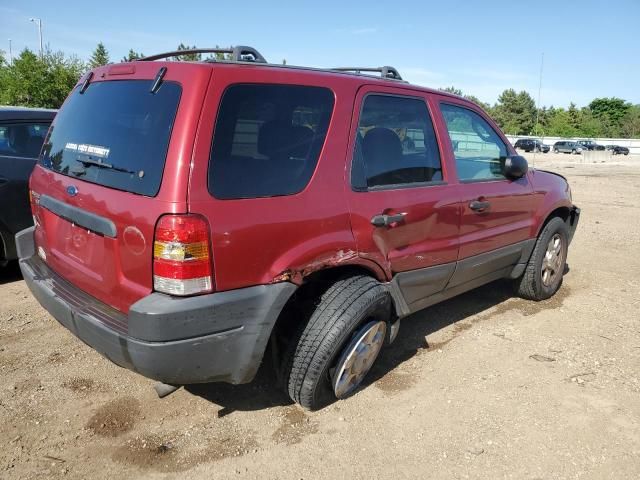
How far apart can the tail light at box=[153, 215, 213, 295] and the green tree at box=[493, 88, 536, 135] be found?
274ft

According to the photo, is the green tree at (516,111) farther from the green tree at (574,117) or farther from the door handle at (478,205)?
the door handle at (478,205)

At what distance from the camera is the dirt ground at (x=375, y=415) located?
98.1 inches

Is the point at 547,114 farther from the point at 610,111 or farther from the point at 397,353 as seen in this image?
the point at 397,353

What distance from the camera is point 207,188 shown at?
221 cm

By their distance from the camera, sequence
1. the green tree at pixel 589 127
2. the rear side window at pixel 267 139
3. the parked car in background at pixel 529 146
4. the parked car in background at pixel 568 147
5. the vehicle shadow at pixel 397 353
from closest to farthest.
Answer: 1. the rear side window at pixel 267 139
2. the vehicle shadow at pixel 397 353
3. the parked car in background at pixel 529 146
4. the parked car in background at pixel 568 147
5. the green tree at pixel 589 127

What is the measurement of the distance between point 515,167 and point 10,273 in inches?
194

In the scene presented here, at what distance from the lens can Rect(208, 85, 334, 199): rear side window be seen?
2279 mm

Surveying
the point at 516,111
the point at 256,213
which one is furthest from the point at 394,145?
the point at 516,111

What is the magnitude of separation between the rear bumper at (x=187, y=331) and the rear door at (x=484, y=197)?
173cm

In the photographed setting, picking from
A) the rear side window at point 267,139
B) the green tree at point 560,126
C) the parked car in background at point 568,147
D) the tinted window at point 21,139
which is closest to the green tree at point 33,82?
the tinted window at point 21,139

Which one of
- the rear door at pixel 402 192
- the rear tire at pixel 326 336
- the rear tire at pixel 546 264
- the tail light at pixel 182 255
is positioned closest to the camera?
the tail light at pixel 182 255

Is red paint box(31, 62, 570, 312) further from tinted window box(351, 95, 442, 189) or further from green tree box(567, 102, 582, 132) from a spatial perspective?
green tree box(567, 102, 582, 132)

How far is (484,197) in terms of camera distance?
3.71 metres

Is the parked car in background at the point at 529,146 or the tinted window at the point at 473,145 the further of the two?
the parked car in background at the point at 529,146
